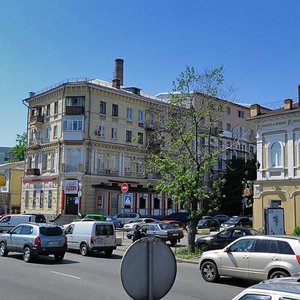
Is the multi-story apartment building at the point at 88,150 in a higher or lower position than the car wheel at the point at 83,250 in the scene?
higher

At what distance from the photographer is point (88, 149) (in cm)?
5434

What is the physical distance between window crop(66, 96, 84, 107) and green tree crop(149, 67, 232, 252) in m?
30.8

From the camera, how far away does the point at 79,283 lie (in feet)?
44.5

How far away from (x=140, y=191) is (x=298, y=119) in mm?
29621

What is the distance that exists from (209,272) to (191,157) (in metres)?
9.93

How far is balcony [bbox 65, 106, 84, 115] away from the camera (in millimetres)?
54625

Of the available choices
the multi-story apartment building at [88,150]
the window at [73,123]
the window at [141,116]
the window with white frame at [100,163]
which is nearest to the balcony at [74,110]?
the multi-story apartment building at [88,150]

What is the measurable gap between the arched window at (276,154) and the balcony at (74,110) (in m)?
26.9

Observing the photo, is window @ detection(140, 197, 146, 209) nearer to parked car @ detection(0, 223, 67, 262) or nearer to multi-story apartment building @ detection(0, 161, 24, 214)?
multi-story apartment building @ detection(0, 161, 24, 214)

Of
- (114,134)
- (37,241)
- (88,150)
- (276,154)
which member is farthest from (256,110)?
(114,134)

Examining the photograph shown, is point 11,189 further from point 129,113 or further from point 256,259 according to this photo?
point 256,259

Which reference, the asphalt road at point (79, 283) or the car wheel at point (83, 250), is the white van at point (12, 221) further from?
the asphalt road at point (79, 283)

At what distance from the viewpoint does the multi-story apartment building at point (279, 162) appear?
32.7 metres

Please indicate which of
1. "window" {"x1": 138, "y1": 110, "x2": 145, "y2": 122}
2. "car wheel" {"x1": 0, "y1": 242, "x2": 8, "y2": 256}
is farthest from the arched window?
"window" {"x1": 138, "y1": 110, "x2": 145, "y2": 122}
